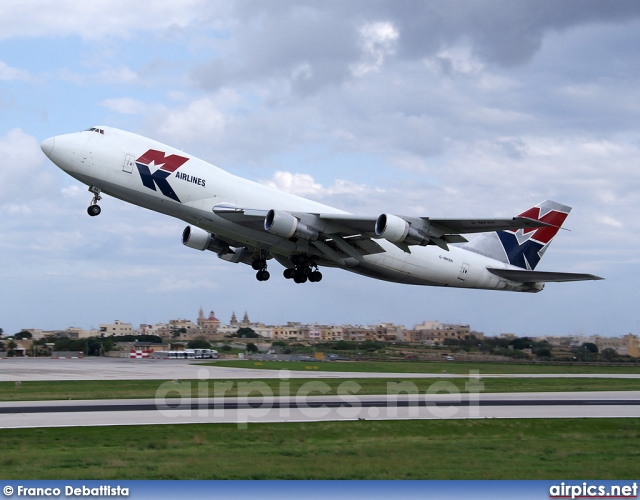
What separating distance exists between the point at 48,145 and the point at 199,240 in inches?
342

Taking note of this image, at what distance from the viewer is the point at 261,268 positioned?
128ft

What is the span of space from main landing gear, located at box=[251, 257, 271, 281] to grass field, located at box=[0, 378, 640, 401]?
5.22 m

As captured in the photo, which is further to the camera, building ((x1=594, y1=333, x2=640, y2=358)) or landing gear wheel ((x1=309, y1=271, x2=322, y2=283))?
building ((x1=594, y1=333, x2=640, y2=358))

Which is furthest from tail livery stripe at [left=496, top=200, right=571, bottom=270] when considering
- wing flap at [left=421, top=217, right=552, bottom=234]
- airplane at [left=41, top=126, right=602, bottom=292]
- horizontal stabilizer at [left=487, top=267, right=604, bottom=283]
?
wing flap at [left=421, top=217, right=552, bottom=234]

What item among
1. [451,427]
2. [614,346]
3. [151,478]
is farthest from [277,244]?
[614,346]

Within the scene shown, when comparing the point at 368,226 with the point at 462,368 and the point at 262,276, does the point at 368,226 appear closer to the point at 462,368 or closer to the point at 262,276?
the point at 262,276

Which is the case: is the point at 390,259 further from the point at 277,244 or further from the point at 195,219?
the point at 195,219

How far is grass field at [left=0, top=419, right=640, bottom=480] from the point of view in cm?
1708

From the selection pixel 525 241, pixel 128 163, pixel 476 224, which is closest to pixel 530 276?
pixel 525 241

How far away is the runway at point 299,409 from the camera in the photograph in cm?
2503

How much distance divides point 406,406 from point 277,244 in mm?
9431

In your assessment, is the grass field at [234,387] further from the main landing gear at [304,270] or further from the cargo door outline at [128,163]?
the cargo door outline at [128,163]

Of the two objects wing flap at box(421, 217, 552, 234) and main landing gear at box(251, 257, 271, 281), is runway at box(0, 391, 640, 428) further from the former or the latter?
main landing gear at box(251, 257, 271, 281)

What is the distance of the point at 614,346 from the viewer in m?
69.1
